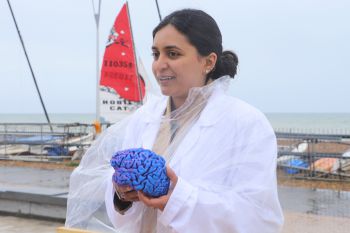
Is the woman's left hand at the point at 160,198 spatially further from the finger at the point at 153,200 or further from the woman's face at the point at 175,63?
the woman's face at the point at 175,63


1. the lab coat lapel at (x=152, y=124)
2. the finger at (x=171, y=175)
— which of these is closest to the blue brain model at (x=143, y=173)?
the finger at (x=171, y=175)

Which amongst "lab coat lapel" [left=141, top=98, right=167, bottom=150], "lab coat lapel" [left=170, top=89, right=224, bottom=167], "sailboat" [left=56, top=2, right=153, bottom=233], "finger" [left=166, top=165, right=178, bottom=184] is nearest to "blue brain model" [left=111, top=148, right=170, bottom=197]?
"finger" [left=166, top=165, right=178, bottom=184]

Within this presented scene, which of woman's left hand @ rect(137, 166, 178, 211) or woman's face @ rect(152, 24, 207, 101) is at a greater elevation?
woman's face @ rect(152, 24, 207, 101)

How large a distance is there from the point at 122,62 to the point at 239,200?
553 inches

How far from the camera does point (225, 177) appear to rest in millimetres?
1604

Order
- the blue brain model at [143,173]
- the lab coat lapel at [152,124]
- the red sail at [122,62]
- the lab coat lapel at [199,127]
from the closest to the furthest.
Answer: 1. the blue brain model at [143,173]
2. the lab coat lapel at [199,127]
3. the lab coat lapel at [152,124]
4. the red sail at [122,62]

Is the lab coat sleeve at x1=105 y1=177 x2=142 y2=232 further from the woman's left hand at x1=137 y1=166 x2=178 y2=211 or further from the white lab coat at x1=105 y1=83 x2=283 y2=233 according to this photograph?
the woman's left hand at x1=137 y1=166 x2=178 y2=211

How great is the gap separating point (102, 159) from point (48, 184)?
648 centimetres

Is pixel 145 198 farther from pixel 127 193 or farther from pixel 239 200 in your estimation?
pixel 239 200

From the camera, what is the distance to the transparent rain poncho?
1592 millimetres

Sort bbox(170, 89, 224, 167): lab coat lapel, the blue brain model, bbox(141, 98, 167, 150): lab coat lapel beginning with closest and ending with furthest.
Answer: the blue brain model → bbox(170, 89, 224, 167): lab coat lapel → bbox(141, 98, 167, 150): lab coat lapel

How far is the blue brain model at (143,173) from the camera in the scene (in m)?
1.52

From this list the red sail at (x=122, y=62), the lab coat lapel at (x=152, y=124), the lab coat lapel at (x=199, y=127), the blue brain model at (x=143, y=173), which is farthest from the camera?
the red sail at (x=122, y=62)

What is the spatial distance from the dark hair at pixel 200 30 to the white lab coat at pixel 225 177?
190 millimetres
